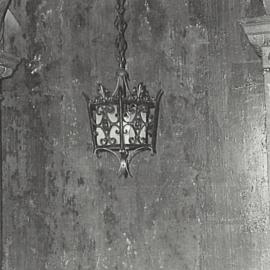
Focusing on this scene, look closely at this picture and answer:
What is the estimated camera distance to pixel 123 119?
342 centimetres

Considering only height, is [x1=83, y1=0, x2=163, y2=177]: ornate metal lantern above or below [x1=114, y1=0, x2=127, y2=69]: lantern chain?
below

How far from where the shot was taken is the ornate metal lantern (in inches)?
135

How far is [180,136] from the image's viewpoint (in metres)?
3.59

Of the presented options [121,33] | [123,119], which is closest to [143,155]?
[123,119]

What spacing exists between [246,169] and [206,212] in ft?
0.98

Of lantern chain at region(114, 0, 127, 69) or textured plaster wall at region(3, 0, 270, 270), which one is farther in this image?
lantern chain at region(114, 0, 127, 69)

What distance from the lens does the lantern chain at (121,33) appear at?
3.61m

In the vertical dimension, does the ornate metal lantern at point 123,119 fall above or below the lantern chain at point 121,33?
below

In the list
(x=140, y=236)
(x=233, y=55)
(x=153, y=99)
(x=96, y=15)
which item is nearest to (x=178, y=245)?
(x=140, y=236)

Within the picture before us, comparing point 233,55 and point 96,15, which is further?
point 96,15

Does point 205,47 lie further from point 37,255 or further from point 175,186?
point 37,255

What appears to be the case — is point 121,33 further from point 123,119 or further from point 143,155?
point 143,155

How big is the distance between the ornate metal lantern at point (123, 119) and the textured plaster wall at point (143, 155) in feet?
0.26

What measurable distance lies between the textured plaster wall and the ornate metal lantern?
0.26ft
